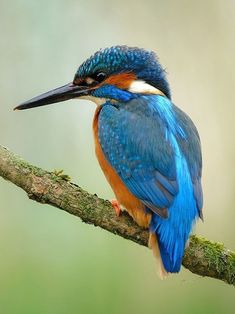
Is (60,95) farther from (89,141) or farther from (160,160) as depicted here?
(89,141)

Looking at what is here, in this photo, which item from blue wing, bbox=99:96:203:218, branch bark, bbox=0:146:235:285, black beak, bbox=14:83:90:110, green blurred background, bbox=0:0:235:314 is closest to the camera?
branch bark, bbox=0:146:235:285

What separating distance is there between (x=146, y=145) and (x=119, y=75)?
0.54m

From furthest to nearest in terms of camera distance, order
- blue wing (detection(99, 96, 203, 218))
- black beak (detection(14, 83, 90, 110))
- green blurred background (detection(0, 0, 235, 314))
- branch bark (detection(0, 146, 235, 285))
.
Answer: green blurred background (detection(0, 0, 235, 314)), black beak (detection(14, 83, 90, 110)), blue wing (detection(99, 96, 203, 218)), branch bark (detection(0, 146, 235, 285))

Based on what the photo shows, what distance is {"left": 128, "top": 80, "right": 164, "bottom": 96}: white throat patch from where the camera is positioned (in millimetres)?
3980

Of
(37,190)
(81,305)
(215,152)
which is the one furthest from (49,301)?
(215,152)

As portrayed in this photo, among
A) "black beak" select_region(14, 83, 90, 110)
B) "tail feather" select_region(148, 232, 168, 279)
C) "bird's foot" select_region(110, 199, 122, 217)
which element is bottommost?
"tail feather" select_region(148, 232, 168, 279)

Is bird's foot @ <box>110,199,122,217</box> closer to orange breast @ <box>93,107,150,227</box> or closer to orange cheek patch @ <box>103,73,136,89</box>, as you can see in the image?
orange breast @ <box>93,107,150,227</box>

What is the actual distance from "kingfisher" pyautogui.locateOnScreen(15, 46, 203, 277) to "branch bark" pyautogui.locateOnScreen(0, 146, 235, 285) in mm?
99

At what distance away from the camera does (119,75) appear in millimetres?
4012

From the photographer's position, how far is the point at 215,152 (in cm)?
516

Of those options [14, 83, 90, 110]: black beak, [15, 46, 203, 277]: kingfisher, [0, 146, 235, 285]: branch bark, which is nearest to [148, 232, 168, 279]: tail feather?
[15, 46, 203, 277]: kingfisher

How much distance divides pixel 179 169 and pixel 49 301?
4.06 ft

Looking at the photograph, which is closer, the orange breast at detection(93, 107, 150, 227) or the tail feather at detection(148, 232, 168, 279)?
the tail feather at detection(148, 232, 168, 279)

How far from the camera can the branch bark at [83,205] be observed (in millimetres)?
3443
